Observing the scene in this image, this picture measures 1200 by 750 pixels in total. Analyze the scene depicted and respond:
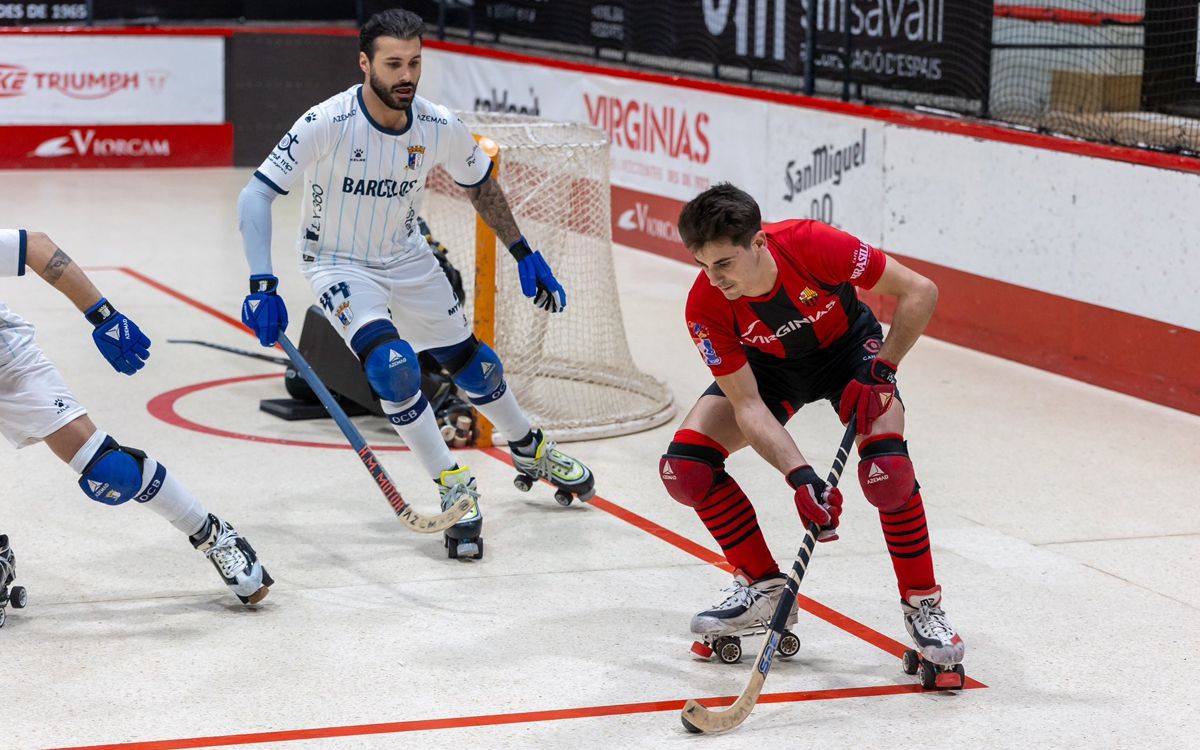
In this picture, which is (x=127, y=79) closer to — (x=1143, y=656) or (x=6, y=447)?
(x=6, y=447)

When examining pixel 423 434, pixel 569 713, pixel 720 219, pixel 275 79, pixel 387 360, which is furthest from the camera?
pixel 275 79

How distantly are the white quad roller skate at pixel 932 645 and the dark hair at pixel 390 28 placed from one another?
226 cm

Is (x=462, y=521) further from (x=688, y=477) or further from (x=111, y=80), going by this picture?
(x=111, y=80)

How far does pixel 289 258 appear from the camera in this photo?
34.5ft

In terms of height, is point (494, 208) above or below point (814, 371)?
above

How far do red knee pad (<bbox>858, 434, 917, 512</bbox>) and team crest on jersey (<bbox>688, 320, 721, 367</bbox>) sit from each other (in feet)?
1.43

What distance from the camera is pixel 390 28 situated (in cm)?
498

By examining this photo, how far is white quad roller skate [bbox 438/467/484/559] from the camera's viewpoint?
5102 mm

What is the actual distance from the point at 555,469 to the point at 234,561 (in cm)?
138

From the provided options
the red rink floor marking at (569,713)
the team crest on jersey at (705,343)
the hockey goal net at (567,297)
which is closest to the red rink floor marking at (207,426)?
the hockey goal net at (567,297)

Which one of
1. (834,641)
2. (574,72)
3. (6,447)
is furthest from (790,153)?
(834,641)

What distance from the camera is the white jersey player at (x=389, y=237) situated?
501 centimetres

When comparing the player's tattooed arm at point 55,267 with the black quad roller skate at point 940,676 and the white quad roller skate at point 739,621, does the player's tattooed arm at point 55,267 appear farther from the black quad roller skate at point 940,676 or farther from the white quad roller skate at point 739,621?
the black quad roller skate at point 940,676

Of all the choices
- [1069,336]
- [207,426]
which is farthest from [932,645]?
[1069,336]
